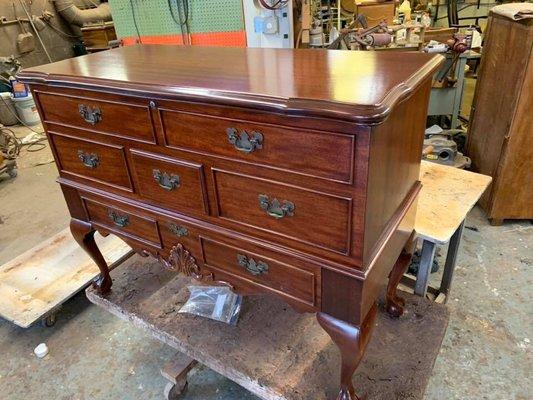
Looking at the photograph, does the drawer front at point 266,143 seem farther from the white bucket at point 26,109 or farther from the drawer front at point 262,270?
the white bucket at point 26,109

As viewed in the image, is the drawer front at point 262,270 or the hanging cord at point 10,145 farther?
the hanging cord at point 10,145

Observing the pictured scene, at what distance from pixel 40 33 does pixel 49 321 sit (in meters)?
5.22

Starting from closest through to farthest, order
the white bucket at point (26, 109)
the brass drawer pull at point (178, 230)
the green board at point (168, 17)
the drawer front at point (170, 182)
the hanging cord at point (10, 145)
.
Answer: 1. the drawer front at point (170, 182)
2. the brass drawer pull at point (178, 230)
3. the green board at point (168, 17)
4. the hanging cord at point (10, 145)
5. the white bucket at point (26, 109)

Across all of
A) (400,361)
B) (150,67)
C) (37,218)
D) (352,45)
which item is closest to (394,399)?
(400,361)

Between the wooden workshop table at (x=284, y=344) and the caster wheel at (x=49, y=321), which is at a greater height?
the wooden workshop table at (x=284, y=344)

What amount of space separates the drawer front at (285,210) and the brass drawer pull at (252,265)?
11 cm

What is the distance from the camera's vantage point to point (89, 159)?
124cm

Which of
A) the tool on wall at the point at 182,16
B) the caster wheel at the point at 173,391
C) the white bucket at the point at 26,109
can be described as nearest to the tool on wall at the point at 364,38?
the tool on wall at the point at 182,16

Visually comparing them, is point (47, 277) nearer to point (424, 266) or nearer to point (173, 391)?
point (173, 391)

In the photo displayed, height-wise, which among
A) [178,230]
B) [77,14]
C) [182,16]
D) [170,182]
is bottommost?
[178,230]

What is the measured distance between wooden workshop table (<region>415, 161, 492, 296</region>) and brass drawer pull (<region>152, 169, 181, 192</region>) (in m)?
0.82

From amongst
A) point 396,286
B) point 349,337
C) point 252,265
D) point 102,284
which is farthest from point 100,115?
point 396,286

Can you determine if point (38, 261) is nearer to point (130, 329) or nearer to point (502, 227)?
point (130, 329)

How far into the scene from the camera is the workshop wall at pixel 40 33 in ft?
17.0
